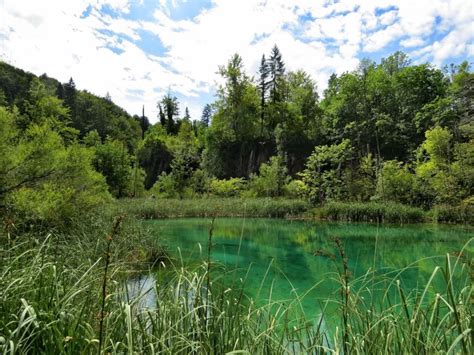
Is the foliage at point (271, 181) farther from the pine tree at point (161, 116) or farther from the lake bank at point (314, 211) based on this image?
the pine tree at point (161, 116)

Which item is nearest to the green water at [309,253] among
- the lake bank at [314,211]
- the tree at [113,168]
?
the lake bank at [314,211]

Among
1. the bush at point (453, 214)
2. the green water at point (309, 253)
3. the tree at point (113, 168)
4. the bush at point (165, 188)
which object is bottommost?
the green water at point (309, 253)

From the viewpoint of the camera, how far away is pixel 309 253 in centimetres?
1053

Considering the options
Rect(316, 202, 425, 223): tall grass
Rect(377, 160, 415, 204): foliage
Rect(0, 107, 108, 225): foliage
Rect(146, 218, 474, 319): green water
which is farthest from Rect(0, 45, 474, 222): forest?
Rect(0, 107, 108, 225): foliage

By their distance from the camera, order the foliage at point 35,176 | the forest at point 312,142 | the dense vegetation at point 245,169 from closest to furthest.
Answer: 1. the dense vegetation at point 245,169
2. the foliage at point 35,176
3. the forest at point 312,142

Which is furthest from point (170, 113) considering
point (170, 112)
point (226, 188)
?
point (226, 188)

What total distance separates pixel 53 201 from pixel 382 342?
669 centimetres

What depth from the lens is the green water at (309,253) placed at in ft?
21.6

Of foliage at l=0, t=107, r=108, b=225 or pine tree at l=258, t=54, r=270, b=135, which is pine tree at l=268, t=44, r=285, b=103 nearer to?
pine tree at l=258, t=54, r=270, b=135

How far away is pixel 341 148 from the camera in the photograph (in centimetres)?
2744

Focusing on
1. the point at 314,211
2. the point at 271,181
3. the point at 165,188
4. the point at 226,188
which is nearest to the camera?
the point at 314,211

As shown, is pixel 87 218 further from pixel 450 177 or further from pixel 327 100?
pixel 327 100

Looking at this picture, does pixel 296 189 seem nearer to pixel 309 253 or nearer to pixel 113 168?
pixel 309 253

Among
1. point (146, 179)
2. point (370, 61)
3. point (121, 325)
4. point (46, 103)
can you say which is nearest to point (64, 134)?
point (46, 103)
